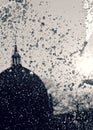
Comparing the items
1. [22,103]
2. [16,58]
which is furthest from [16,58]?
[22,103]

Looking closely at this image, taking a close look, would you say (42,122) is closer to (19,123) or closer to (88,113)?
(19,123)

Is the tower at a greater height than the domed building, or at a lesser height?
greater

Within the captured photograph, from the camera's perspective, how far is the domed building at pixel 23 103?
88.2 feet

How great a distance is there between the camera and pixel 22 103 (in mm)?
27094

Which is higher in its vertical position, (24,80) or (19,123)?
(24,80)

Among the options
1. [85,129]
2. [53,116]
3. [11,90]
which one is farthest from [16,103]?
[85,129]

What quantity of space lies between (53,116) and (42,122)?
1031 mm

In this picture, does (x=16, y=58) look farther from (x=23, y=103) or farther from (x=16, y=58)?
(x=23, y=103)

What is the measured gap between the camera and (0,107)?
26.9 metres

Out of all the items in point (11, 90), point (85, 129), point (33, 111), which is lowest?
point (85, 129)

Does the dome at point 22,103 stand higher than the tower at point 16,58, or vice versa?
the tower at point 16,58

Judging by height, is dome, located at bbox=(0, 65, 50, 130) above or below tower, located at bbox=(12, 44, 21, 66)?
below

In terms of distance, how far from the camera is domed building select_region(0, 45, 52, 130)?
26.9 m

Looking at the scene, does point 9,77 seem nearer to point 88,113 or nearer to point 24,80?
point 24,80
